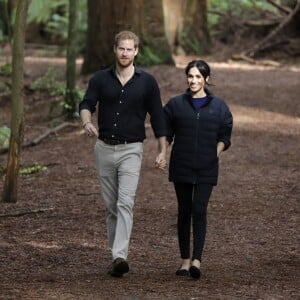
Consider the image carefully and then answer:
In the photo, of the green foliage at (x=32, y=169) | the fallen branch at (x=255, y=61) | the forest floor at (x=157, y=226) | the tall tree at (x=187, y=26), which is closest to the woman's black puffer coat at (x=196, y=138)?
the forest floor at (x=157, y=226)

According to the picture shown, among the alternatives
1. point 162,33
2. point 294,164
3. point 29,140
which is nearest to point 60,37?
point 162,33

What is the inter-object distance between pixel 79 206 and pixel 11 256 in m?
2.70

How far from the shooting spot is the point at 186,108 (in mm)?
7484

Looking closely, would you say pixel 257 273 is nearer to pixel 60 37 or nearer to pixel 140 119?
pixel 140 119

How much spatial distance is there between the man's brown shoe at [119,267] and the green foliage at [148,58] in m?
14.7

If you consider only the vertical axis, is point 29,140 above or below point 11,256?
below

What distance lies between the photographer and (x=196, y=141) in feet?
24.5

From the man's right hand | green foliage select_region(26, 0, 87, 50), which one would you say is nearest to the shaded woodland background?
the man's right hand

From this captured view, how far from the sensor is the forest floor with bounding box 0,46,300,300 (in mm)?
7211

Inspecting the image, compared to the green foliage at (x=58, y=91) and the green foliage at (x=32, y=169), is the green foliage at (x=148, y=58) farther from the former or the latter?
the green foliage at (x=32, y=169)

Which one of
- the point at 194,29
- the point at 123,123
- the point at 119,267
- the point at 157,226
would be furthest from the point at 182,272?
the point at 194,29

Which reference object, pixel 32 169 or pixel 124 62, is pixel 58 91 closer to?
pixel 32 169

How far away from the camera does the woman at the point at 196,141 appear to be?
7.46 m

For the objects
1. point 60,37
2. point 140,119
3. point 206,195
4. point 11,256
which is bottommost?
point 60,37
